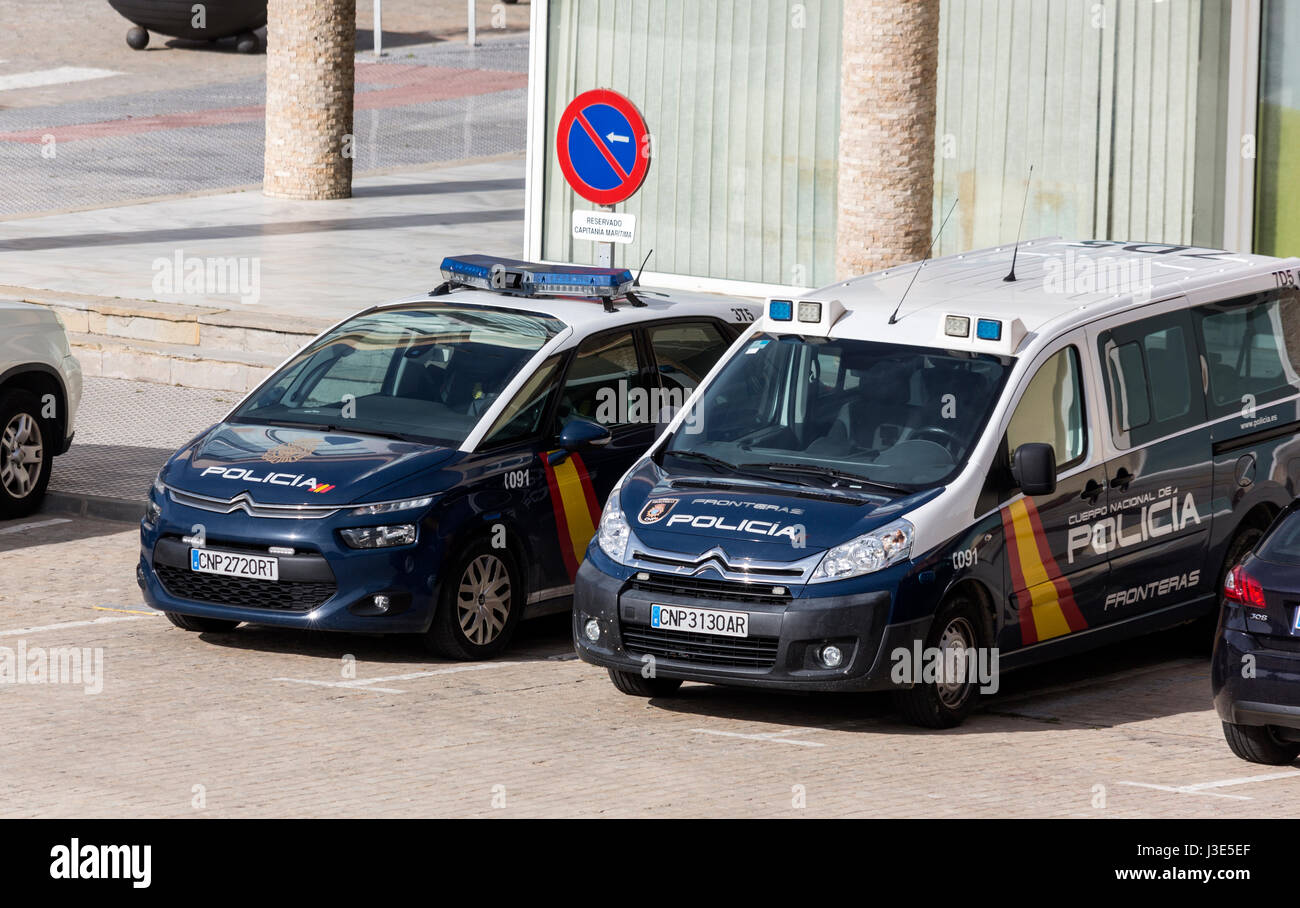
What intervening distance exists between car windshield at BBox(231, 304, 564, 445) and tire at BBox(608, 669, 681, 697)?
158cm

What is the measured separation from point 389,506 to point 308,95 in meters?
16.2

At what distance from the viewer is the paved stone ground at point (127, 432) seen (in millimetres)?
14203

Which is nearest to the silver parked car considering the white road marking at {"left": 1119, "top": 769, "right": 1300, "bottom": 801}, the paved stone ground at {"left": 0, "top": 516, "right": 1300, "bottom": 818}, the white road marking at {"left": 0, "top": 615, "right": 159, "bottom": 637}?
the paved stone ground at {"left": 0, "top": 516, "right": 1300, "bottom": 818}

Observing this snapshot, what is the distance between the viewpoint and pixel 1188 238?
18.6 metres

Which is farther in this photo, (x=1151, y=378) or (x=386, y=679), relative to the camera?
(x=1151, y=378)

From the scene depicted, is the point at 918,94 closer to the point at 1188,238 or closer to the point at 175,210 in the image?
the point at 1188,238

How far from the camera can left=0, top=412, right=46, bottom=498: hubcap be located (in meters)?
13.4

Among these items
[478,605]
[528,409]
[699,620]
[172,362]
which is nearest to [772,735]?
[699,620]

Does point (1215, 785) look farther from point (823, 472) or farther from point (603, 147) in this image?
point (603, 147)

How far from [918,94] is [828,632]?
8.07m

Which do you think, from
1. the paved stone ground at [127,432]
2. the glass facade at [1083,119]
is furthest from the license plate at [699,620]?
the glass facade at [1083,119]

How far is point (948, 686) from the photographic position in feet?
31.4

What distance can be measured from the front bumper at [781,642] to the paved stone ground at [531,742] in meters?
0.28
